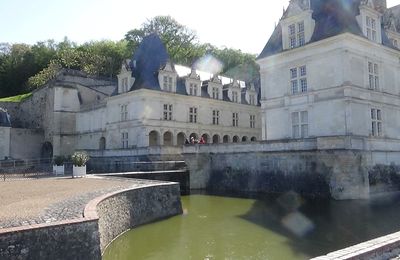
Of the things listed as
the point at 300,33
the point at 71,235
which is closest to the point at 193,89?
the point at 300,33

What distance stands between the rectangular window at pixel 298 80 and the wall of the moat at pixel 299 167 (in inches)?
173

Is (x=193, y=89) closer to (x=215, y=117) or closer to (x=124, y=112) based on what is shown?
(x=215, y=117)

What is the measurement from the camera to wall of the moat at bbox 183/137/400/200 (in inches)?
744

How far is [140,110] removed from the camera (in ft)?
108

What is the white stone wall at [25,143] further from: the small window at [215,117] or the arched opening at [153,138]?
the small window at [215,117]

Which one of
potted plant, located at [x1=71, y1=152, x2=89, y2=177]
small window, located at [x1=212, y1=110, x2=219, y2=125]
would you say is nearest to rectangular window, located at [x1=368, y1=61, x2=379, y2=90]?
small window, located at [x1=212, y1=110, x2=219, y2=125]

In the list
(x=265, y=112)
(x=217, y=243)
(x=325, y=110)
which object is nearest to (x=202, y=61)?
(x=265, y=112)

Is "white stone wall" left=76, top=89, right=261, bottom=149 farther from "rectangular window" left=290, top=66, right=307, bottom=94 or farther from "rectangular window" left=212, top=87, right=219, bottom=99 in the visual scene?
"rectangular window" left=290, top=66, right=307, bottom=94

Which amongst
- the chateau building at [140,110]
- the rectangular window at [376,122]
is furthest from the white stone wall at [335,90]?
the chateau building at [140,110]

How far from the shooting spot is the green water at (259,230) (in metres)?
10.9

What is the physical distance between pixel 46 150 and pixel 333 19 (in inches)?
1392

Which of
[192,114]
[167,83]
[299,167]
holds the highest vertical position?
[167,83]

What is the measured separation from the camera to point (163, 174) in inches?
926

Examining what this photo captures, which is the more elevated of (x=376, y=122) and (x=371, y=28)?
(x=371, y=28)
